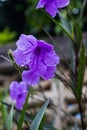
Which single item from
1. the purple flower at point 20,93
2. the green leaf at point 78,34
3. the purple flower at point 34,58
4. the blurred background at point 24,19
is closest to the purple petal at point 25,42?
the purple flower at point 34,58

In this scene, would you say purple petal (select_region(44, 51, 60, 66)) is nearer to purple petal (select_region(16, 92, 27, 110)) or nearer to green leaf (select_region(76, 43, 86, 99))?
green leaf (select_region(76, 43, 86, 99))

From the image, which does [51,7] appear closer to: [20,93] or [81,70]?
[81,70]

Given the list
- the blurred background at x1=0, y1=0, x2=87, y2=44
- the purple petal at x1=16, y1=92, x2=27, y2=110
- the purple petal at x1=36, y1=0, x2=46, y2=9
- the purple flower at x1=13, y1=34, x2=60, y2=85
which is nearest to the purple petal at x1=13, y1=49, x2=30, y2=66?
the purple flower at x1=13, y1=34, x2=60, y2=85

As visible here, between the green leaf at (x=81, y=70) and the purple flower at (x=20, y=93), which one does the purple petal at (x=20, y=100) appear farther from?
the green leaf at (x=81, y=70)

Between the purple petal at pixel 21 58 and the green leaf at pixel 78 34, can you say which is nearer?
the purple petal at pixel 21 58

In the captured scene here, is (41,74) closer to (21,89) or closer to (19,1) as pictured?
(21,89)

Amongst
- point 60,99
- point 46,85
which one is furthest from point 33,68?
point 46,85
